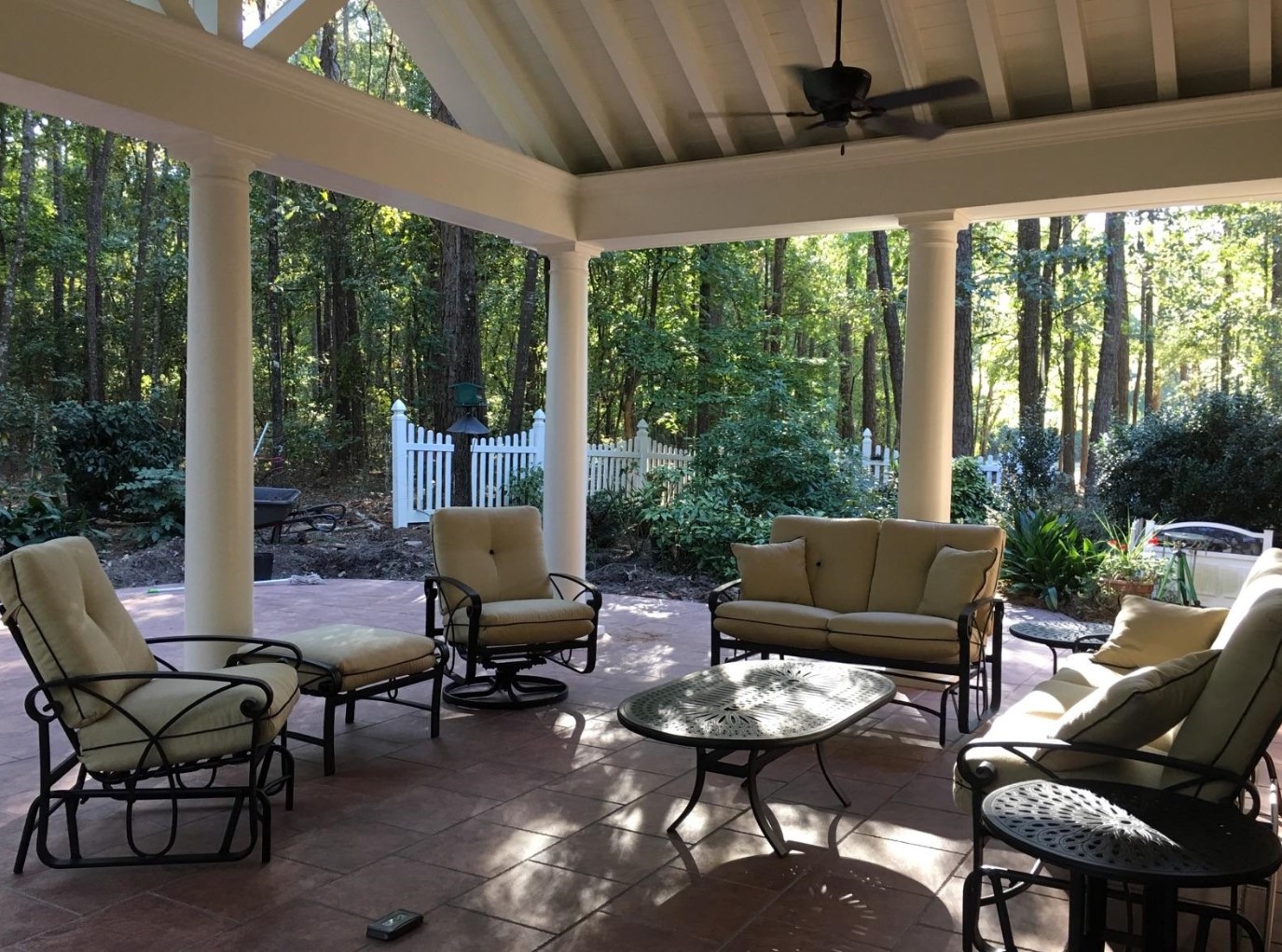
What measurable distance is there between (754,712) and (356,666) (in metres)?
1.79

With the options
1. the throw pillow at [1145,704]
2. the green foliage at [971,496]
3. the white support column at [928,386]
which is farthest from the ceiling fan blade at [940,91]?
the green foliage at [971,496]

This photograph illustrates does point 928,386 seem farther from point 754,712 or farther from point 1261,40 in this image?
point 754,712

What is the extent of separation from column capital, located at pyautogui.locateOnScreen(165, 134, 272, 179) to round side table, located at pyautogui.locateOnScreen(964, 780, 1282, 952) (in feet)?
13.6

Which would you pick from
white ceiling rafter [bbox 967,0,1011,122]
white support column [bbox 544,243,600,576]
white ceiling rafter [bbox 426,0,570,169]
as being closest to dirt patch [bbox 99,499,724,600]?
white support column [bbox 544,243,600,576]

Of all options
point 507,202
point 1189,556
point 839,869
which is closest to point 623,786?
point 839,869

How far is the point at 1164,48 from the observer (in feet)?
17.1

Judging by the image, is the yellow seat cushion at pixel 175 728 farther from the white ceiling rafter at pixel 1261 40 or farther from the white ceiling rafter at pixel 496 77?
the white ceiling rafter at pixel 1261 40

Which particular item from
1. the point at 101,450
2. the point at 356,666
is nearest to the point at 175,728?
the point at 356,666

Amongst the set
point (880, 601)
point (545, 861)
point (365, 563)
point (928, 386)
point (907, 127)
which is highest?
point (907, 127)

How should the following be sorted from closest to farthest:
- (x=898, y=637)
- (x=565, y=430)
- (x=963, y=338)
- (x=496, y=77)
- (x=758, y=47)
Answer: (x=898, y=637)
(x=758, y=47)
(x=496, y=77)
(x=565, y=430)
(x=963, y=338)

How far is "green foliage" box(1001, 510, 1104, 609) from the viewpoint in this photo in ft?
28.7

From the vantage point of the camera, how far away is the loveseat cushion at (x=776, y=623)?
5.38 meters

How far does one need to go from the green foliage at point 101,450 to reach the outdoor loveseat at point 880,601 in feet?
28.6

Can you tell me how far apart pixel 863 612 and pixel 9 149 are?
16394 mm
